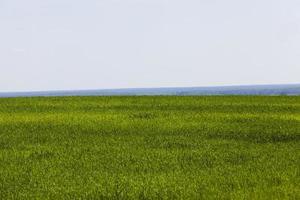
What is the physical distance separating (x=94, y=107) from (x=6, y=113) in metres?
5.78

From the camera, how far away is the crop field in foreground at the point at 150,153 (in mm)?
12703

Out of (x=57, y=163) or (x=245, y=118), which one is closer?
(x=57, y=163)

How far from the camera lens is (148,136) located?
70.8 feet

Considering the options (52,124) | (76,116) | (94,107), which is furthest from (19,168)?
(94,107)

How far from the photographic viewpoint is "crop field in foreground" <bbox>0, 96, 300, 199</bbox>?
12.7 metres

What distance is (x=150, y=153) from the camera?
57.4ft

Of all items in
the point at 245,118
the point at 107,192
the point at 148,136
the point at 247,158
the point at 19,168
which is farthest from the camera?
the point at 245,118

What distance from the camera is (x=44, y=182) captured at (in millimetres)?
13547

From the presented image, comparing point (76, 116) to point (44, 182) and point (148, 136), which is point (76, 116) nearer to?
point (148, 136)

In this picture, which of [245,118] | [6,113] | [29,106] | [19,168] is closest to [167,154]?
[19,168]

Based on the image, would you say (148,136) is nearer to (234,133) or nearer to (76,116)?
(234,133)

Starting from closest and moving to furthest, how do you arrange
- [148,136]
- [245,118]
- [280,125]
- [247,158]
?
[247,158] → [148,136] → [280,125] → [245,118]

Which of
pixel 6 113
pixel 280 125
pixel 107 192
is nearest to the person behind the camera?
pixel 107 192

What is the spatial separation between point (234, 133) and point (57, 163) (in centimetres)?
909
